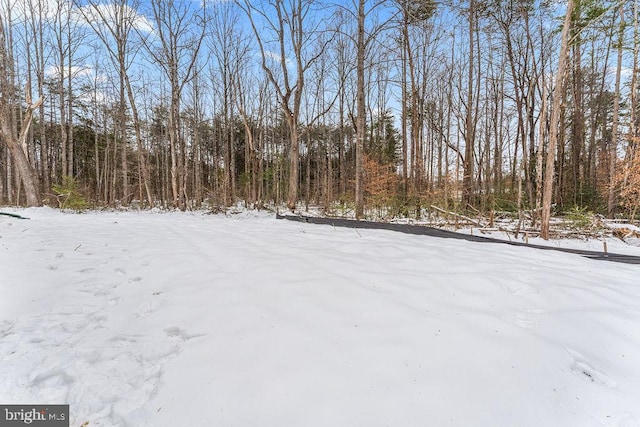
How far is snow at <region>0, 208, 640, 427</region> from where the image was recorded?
111 centimetres

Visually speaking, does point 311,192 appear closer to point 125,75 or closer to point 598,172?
point 125,75

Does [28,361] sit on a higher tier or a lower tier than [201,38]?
lower

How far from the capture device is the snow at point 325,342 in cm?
111

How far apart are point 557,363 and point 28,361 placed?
273 cm

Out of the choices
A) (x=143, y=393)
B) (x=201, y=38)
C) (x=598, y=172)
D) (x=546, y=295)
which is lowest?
(x=143, y=393)

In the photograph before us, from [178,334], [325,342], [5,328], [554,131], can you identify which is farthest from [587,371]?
[554,131]

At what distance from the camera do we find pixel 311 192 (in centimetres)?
2512

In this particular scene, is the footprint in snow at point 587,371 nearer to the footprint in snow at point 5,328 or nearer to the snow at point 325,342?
the snow at point 325,342

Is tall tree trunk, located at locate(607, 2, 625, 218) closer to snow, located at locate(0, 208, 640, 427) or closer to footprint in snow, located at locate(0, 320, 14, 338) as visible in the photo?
snow, located at locate(0, 208, 640, 427)

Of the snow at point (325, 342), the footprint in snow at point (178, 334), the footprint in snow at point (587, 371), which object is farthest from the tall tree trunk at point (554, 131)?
the footprint in snow at point (178, 334)

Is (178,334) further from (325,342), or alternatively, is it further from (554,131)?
(554,131)

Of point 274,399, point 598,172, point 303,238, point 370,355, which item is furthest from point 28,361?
point 598,172

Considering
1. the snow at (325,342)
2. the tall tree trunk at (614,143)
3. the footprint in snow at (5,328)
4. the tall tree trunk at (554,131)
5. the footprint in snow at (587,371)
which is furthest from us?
the tall tree trunk at (614,143)

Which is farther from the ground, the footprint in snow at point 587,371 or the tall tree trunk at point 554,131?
the tall tree trunk at point 554,131
